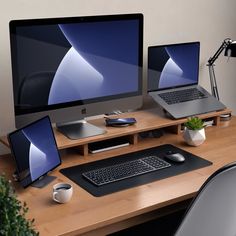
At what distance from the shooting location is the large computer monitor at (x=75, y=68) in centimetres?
188

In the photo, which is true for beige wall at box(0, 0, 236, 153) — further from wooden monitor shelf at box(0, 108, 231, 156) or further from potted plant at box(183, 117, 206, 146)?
potted plant at box(183, 117, 206, 146)

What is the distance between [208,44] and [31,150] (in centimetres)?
136

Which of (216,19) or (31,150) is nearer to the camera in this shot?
(31,150)

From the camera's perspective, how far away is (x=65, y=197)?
1.66m

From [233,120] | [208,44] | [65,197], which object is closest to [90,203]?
[65,197]

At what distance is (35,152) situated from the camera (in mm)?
1807

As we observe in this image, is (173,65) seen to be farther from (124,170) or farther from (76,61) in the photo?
(124,170)

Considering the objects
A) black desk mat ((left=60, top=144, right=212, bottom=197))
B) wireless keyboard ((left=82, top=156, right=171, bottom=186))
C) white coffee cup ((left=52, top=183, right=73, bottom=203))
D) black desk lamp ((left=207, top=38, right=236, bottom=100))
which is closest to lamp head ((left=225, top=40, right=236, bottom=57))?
black desk lamp ((left=207, top=38, right=236, bottom=100))

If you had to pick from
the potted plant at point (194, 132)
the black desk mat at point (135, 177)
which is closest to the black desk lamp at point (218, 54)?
the potted plant at point (194, 132)

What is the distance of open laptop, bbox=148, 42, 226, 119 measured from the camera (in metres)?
2.37

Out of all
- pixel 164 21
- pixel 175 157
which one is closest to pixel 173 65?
pixel 164 21

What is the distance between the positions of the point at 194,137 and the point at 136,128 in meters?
0.26

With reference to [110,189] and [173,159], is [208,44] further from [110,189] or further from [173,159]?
[110,189]

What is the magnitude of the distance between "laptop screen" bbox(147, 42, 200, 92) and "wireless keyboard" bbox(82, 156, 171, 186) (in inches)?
19.9
